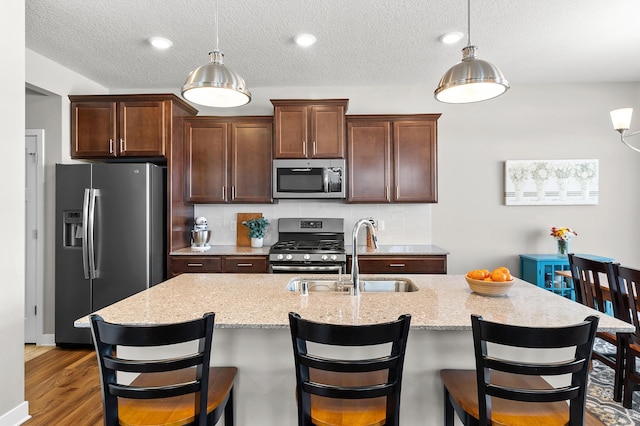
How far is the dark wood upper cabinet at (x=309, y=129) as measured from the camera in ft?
12.5

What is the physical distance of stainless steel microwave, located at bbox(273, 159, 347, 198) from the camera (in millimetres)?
3838

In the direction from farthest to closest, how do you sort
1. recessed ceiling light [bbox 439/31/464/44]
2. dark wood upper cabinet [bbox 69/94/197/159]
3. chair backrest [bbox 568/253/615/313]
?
dark wood upper cabinet [bbox 69/94/197/159], recessed ceiling light [bbox 439/31/464/44], chair backrest [bbox 568/253/615/313]

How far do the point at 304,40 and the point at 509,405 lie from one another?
2904mm

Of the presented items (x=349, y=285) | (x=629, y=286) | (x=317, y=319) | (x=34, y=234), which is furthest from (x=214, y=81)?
(x=34, y=234)

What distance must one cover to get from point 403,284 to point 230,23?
2.35m

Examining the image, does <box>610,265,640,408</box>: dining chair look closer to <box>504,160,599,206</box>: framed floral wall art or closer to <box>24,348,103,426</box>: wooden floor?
<box>504,160,599,206</box>: framed floral wall art

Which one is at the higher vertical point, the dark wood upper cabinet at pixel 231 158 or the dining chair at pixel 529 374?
the dark wood upper cabinet at pixel 231 158

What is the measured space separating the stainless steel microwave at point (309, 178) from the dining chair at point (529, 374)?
8.82 feet

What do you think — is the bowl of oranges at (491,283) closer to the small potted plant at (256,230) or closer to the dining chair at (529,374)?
the dining chair at (529,374)

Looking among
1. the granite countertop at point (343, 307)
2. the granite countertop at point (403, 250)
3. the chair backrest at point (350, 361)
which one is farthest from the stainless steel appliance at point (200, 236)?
the chair backrest at point (350, 361)

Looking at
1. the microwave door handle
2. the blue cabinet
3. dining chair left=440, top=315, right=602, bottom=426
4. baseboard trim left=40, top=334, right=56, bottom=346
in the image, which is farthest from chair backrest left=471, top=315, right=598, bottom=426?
baseboard trim left=40, top=334, right=56, bottom=346

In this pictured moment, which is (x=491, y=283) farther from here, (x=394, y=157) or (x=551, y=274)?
(x=551, y=274)

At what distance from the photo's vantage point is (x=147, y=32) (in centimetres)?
296

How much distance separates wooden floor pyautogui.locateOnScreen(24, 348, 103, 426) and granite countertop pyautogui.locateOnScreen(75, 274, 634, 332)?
1.10 meters
